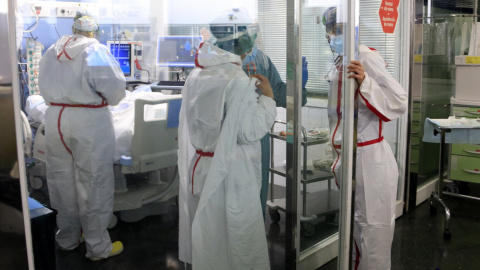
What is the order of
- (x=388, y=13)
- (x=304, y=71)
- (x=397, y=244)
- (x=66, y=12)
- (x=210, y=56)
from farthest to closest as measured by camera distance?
(x=397, y=244) → (x=388, y=13) → (x=304, y=71) → (x=210, y=56) → (x=66, y=12)

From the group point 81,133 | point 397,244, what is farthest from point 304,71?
point 397,244

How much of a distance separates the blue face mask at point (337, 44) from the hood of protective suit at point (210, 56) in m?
0.59

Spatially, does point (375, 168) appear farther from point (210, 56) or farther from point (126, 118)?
point (126, 118)

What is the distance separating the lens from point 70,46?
1778 mm

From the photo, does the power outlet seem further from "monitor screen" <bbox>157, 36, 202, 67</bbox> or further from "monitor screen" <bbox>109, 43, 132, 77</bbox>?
"monitor screen" <bbox>157, 36, 202, 67</bbox>

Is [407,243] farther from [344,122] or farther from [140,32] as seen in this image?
[140,32]

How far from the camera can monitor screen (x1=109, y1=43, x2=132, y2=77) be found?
1.81 metres

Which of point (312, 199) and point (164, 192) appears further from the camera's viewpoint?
point (312, 199)

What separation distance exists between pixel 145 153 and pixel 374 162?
1181mm

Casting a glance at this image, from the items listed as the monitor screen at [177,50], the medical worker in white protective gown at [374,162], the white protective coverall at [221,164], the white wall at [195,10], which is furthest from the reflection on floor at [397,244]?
the white wall at [195,10]

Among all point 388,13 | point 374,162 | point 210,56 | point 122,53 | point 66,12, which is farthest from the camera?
point 388,13

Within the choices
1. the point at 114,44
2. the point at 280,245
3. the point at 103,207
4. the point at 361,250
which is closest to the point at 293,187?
the point at 280,245

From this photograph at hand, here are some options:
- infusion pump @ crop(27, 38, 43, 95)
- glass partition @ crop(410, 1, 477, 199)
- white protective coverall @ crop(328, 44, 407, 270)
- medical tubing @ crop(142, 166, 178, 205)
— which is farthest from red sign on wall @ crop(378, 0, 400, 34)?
infusion pump @ crop(27, 38, 43, 95)

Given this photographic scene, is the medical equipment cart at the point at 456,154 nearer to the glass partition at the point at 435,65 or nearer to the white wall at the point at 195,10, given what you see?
the glass partition at the point at 435,65
